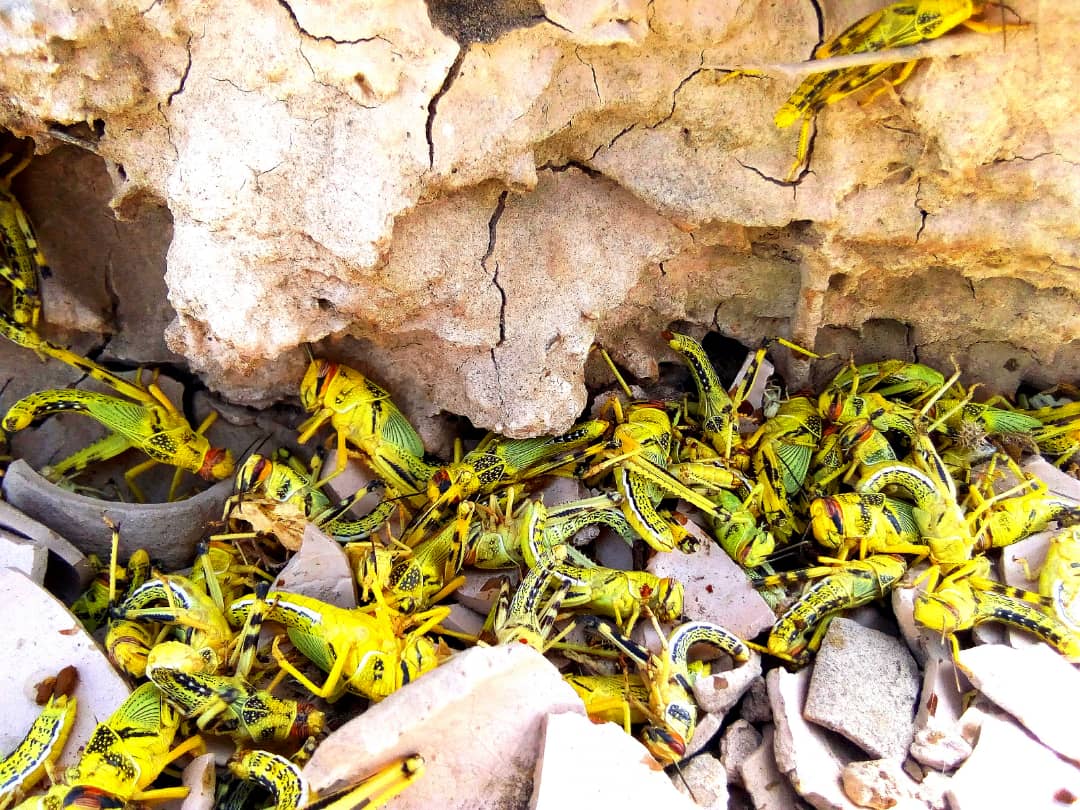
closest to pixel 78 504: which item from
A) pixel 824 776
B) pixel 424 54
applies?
pixel 424 54

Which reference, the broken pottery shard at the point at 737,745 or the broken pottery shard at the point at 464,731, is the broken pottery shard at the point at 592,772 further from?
the broken pottery shard at the point at 737,745

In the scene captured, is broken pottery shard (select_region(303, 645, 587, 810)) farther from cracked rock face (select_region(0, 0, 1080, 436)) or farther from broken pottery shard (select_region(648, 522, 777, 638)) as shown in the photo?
cracked rock face (select_region(0, 0, 1080, 436))

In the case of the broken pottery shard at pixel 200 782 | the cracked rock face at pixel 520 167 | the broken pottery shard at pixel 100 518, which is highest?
the cracked rock face at pixel 520 167

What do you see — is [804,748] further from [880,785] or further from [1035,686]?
[1035,686]

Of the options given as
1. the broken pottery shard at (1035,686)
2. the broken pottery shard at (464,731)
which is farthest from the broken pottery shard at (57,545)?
the broken pottery shard at (1035,686)

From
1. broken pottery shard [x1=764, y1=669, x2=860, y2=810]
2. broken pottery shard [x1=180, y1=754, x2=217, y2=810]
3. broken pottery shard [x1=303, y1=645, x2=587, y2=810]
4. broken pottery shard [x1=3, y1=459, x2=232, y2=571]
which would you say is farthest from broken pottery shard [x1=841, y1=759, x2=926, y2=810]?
broken pottery shard [x1=3, y1=459, x2=232, y2=571]

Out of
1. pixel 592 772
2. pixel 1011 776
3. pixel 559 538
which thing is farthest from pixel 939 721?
pixel 559 538

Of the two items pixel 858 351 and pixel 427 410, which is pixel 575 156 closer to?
pixel 427 410
